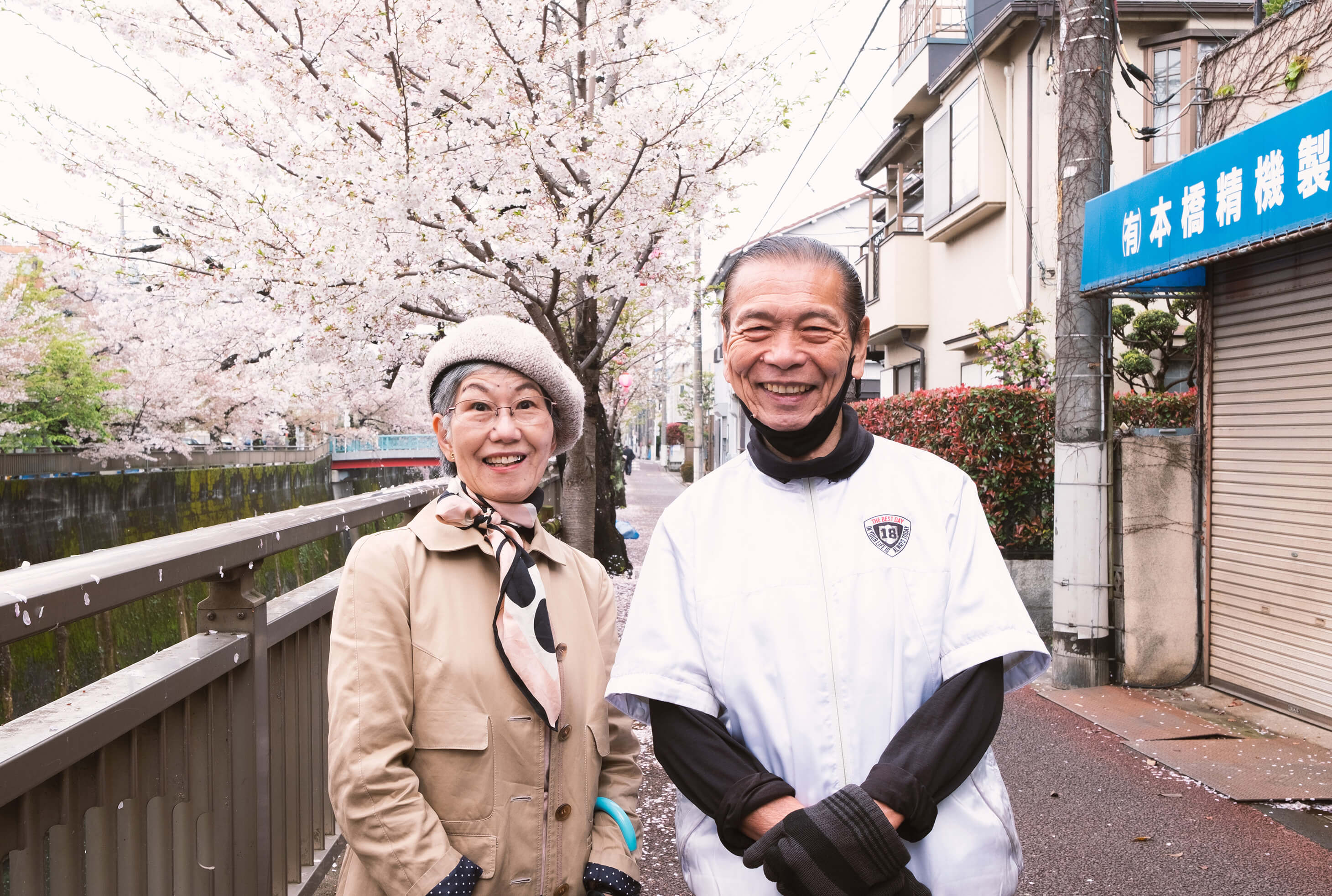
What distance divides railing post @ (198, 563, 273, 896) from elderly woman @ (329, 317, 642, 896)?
0.57 meters

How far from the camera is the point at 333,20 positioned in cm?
891

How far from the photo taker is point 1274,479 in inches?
239

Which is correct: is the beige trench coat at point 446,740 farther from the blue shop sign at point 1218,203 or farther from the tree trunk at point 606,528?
the tree trunk at point 606,528

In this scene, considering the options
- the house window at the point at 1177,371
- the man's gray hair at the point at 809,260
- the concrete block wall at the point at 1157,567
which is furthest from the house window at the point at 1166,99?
the man's gray hair at the point at 809,260

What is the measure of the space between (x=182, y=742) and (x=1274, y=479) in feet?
21.1

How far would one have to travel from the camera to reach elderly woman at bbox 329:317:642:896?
1.75m

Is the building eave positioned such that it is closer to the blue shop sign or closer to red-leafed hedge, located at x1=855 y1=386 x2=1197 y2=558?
red-leafed hedge, located at x1=855 y1=386 x2=1197 y2=558

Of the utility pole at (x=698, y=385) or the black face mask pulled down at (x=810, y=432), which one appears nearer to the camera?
the black face mask pulled down at (x=810, y=432)

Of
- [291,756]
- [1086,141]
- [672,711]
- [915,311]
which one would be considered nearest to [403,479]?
[915,311]

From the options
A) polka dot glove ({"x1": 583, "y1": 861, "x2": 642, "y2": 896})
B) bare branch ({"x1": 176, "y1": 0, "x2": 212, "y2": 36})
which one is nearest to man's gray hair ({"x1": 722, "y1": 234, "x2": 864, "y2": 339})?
polka dot glove ({"x1": 583, "y1": 861, "x2": 642, "y2": 896})

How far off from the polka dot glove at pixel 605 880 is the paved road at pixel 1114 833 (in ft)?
7.18

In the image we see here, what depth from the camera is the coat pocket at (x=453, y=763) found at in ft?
6.00

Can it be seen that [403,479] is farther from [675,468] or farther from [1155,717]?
[675,468]

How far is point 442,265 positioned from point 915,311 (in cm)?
947
